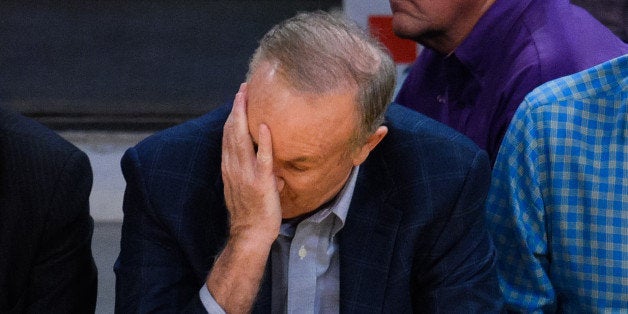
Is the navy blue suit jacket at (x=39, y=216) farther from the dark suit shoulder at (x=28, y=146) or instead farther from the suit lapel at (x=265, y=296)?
the suit lapel at (x=265, y=296)

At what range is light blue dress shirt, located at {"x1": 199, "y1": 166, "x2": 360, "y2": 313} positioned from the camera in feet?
6.66

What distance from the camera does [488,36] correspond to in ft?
8.81

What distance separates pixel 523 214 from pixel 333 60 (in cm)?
52

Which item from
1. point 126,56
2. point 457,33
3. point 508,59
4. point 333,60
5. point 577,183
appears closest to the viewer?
point 333,60

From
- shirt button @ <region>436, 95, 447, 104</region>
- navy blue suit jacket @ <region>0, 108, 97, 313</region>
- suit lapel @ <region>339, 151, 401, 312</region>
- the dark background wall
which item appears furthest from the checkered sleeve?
the dark background wall

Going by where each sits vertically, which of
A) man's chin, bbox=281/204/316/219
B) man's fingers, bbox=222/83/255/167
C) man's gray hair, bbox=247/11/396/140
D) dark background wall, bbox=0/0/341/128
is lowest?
dark background wall, bbox=0/0/341/128

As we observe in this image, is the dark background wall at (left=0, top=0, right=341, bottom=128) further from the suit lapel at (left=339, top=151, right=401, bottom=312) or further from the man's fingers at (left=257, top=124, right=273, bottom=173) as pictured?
the man's fingers at (left=257, top=124, right=273, bottom=173)

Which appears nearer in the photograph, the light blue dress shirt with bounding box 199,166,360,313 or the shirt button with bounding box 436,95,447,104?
the light blue dress shirt with bounding box 199,166,360,313

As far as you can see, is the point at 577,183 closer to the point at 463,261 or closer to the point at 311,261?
the point at 463,261

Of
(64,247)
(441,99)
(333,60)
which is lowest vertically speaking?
(441,99)

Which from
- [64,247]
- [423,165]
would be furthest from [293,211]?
[64,247]

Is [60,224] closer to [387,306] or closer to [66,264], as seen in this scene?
[66,264]

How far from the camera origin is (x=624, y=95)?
6.79 feet

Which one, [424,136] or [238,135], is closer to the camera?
[238,135]
